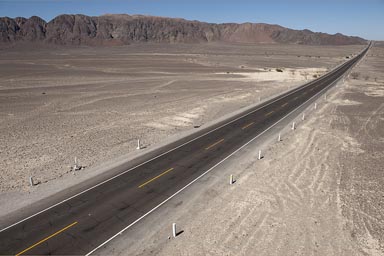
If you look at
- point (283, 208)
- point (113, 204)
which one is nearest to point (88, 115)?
point (113, 204)

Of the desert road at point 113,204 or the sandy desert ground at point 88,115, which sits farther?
the sandy desert ground at point 88,115

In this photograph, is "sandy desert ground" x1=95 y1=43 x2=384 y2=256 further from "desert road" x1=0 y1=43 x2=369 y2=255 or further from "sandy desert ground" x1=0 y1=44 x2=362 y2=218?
"sandy desert ground" x1=0 y1=44 x2=362 y2=218

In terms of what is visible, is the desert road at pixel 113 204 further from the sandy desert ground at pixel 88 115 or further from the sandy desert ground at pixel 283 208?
the sandy desert ground at pixel 88 115

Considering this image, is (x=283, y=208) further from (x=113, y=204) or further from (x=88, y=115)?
(x=88, y=115)

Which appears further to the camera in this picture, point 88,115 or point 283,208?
point 88,115

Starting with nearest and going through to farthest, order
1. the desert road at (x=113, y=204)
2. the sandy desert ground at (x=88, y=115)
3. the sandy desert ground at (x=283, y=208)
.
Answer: the sandy desert ground at (x=283, y=208), the desert road at (x=113, y=204), the sandy desert ground at (x=88, y=115)

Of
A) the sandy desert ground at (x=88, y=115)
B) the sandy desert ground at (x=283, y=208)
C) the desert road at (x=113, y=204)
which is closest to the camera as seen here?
the sandy desert ground at (x=283, y=208)

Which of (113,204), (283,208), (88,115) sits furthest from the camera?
(88,115)

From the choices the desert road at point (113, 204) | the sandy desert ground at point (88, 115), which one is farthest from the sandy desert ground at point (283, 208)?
the sandy desert ground at point (88, 115)
